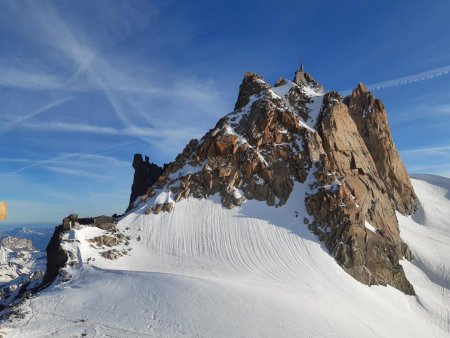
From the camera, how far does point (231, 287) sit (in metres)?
37.3

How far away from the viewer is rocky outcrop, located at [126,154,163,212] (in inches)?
3593

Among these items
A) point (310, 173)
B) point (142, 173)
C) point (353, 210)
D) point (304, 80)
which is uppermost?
point (304, 80)

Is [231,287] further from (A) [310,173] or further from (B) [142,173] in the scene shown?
(B) [142,173]

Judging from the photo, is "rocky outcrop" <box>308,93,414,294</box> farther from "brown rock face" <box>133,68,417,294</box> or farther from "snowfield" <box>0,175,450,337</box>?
"snowfield" <box>0,175,450,337</box>

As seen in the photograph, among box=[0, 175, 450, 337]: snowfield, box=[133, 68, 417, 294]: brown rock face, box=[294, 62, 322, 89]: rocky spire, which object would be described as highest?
box=[294, 62, 322, 89]: rocky spire

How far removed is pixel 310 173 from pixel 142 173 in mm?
46896

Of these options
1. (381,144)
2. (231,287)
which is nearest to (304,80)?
(381,144)

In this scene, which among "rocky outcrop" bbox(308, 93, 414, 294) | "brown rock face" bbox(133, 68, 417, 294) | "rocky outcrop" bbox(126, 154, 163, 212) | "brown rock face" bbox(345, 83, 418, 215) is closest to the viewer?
"rocky outcrop" bbox(308, 93, 414, 294)

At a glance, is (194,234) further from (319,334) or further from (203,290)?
(319,334)

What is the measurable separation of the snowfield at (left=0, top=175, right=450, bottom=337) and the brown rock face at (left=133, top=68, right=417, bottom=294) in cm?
208

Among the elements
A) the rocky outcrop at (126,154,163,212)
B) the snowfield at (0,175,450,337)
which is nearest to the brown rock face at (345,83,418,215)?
the snowfield at (0,175,450,337)

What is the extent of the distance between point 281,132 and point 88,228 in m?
34.2

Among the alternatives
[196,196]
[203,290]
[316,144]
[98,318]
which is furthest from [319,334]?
[316,144]

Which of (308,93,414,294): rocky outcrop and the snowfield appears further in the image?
(308,93,414,294): rocky outcrop
